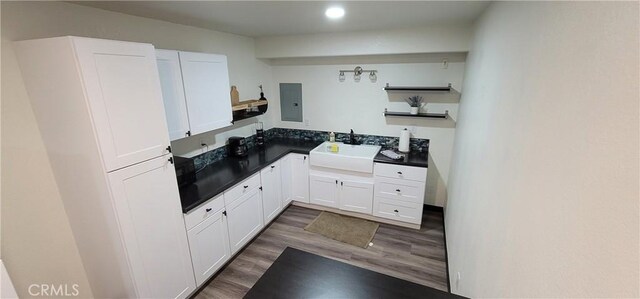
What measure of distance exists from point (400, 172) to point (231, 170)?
192 cm

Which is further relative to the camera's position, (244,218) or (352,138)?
(352,138)

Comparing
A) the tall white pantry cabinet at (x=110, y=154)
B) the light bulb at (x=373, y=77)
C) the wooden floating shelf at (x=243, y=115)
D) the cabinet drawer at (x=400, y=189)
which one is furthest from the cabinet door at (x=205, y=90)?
the cabinet drawer at (x=400, y=189)

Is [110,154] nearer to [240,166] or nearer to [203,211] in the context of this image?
[203,211]

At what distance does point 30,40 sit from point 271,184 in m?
2.30

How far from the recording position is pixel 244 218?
9.29 ft

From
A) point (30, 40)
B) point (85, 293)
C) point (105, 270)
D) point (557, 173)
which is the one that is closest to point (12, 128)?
point (30, 40)

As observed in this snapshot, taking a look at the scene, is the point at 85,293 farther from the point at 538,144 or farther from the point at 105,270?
the point at 538,144

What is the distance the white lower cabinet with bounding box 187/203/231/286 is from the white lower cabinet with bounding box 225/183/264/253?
0.09 metres

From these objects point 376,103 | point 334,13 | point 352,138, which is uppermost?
point 334,13

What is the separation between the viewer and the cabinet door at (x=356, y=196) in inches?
A: 131

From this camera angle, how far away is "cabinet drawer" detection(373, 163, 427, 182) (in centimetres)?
305

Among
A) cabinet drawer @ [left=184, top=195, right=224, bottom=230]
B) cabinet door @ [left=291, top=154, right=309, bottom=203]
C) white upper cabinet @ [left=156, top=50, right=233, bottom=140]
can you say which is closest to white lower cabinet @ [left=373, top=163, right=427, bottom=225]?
cabinet door @ [left=291, top=154, right=309, bottom=203]

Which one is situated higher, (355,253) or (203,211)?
(203,211)

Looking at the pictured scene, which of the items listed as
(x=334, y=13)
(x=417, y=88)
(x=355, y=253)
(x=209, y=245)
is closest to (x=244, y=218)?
(x=209, y=245)
